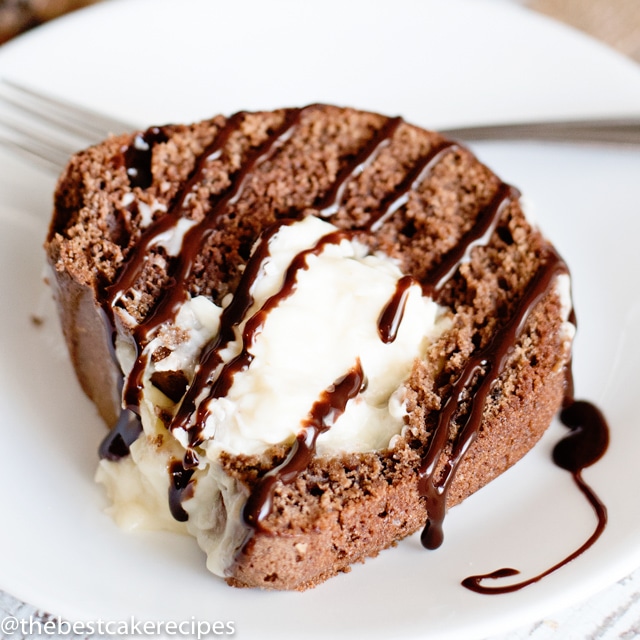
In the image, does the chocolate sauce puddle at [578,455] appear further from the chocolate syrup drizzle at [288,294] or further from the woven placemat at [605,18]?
the woven placemat at [605,18]

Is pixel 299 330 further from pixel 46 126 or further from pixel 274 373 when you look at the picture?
pixel 46 126

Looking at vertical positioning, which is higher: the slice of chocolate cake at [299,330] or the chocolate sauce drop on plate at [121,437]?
the slice of chocolate cake at [299,330]

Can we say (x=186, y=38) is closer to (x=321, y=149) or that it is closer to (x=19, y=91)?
(x=19, y=91)

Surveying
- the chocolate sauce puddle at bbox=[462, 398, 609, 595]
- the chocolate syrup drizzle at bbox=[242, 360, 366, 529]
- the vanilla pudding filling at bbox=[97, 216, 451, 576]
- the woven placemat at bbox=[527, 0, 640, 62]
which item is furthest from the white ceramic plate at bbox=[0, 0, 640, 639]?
the woven placemat at bbox=[527, 0, 640, 62]

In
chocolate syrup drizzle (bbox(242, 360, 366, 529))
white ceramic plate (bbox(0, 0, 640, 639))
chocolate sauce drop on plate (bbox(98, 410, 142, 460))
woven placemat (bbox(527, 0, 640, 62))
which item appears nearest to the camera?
chocolate syrup drizzle (bbox(242, 360, 366, 529))

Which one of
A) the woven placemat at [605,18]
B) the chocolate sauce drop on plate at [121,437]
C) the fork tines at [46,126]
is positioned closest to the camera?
the chocolate sauce drop on plate at [121,437]

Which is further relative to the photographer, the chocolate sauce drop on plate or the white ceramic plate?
the chocolate sauce drop on plate

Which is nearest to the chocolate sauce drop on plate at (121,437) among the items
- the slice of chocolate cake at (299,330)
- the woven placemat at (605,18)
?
the slice of chocolate cake at (299,330)

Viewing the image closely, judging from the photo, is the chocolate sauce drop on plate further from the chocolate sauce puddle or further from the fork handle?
the fork handle
